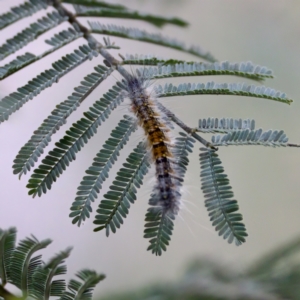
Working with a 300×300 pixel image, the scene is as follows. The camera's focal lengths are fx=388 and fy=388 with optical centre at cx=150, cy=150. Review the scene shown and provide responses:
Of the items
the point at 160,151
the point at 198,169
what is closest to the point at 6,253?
the point at 160,151

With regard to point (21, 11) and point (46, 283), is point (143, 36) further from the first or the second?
point (46, 283)

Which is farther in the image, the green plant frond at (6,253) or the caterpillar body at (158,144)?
the caterpillar body at (158,144)

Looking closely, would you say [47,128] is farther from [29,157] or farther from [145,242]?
[145,242]

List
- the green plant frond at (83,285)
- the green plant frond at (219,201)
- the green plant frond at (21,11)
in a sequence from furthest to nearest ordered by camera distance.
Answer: the green plant frond at (21,11)
the green plant frond at (219,201)
the green plant frond at (83,285)

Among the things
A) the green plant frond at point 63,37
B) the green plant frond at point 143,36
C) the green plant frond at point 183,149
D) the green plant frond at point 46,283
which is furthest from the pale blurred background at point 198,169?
the green plant frond at point 46,283

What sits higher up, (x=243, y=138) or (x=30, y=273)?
(x=243, y=138)

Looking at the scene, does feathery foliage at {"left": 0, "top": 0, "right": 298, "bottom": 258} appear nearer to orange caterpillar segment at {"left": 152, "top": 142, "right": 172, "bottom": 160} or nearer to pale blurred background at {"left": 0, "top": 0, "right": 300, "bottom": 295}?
orange caterpillar segment at {"left": 152, "top": 142, "right": 172, "bottom": 160}

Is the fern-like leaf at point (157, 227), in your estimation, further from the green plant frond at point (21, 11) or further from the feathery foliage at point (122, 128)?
the green plant frond at point (21, 11)

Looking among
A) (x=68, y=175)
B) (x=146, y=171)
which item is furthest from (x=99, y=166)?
(x=68, y=175)

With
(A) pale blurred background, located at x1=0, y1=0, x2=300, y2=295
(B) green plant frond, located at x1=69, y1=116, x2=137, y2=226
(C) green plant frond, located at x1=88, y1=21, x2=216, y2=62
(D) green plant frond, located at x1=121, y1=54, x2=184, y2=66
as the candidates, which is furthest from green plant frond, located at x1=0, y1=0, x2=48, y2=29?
(A) pale blurred background, located at x1=0, y1=0, x2=300, y2=295
